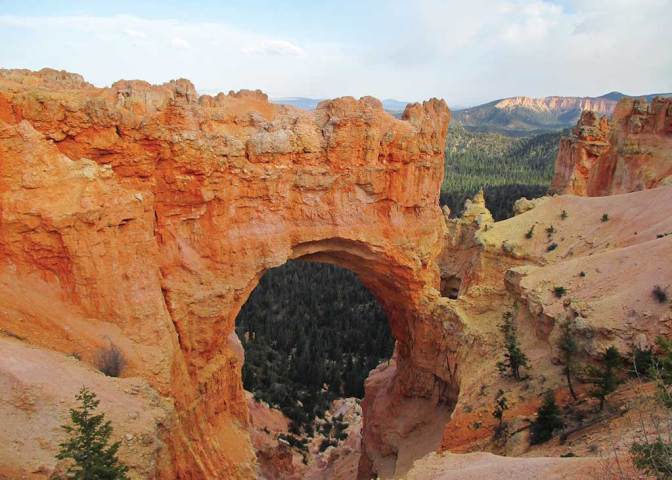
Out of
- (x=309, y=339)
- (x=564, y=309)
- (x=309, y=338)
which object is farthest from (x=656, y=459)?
(x=309, y=338)

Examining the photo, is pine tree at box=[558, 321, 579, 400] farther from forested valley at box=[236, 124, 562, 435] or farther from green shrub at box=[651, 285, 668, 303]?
forested valley at box=[236, 124, 562, 435]

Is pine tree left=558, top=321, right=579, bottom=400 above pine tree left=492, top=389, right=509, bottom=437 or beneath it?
above

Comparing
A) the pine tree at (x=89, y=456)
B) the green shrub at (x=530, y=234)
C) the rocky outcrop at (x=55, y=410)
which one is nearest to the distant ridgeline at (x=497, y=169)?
the green shrub at (x=530, y=234)

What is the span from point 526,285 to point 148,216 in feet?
45.1

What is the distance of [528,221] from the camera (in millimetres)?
27141

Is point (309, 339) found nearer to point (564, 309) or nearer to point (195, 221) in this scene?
point (195, 221)

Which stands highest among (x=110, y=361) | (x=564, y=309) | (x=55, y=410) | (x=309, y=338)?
(x=564, y=309)

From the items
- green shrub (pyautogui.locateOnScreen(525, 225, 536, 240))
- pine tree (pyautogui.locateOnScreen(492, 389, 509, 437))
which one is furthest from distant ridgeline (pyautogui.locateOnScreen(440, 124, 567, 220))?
pine tree (pyautogui.locateOnScreen(492, 389, 509, 437))

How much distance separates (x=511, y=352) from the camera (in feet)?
52.3

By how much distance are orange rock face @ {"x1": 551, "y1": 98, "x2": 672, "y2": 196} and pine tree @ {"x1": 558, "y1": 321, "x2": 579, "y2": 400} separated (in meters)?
23.9

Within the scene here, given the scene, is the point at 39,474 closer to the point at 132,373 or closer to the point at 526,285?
the point at 132,373

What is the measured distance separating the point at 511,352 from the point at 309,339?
2665 centimetres

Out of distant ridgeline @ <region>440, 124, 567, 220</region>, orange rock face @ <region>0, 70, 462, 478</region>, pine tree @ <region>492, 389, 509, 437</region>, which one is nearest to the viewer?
orange rock face @ <region>0, 70, 462, 478</region>

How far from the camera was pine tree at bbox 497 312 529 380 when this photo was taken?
15891mm
